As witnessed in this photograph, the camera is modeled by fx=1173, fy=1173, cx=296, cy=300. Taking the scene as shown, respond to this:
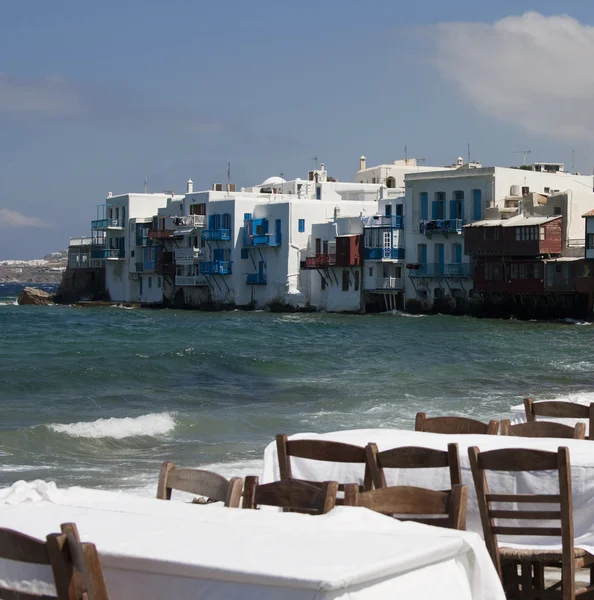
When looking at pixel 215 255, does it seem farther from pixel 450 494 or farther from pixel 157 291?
pixel 450 494

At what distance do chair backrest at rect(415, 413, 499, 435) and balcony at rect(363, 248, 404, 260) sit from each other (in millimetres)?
56239

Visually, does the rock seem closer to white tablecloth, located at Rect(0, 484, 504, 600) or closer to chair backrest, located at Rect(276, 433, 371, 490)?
chair backrest, located at Rect(276, 433, 371, 490)

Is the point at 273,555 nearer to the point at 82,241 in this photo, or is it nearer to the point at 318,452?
the point at 318,452

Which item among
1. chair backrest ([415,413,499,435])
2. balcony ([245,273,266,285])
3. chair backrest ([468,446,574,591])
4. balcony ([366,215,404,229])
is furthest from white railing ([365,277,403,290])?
chair backrest ([468,446,574,591])

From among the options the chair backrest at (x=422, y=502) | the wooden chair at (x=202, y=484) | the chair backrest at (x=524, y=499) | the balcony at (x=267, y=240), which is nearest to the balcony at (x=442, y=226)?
the balcony at (x=267, y=240)

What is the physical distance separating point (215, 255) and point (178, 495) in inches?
2426

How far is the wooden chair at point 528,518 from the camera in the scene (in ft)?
18.9

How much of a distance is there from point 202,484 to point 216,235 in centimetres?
6649

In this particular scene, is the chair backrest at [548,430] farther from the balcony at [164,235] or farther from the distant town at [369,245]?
the balcony at [164,235]

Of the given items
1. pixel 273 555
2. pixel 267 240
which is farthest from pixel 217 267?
pixel 273 555

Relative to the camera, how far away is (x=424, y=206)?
64.3m

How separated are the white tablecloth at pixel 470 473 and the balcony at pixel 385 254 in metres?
56.7

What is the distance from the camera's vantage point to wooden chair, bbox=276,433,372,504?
6.35m

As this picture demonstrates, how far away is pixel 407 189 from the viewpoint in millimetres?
65125
